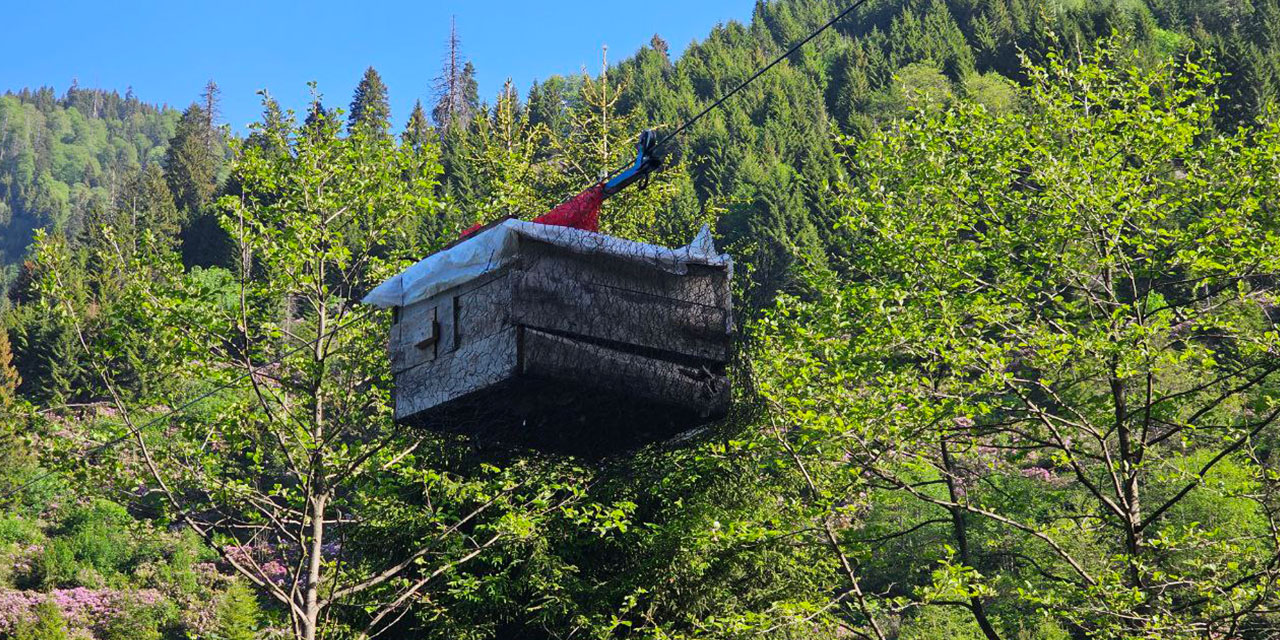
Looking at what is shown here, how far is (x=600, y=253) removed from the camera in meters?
5.97

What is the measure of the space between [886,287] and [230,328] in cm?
641

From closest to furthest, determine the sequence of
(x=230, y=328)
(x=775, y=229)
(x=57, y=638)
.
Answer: (x=230, y=328) < (x=57, y=638) < (x=775, y=229)

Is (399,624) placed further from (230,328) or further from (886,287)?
(886,287)

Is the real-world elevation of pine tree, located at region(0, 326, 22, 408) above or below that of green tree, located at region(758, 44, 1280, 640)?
above

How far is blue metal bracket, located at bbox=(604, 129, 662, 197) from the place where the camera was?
19.8 feet

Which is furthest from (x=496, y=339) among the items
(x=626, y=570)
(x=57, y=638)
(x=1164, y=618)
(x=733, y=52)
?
(x=733, y=52)

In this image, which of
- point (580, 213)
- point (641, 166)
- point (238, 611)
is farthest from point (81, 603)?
point (641, 166)

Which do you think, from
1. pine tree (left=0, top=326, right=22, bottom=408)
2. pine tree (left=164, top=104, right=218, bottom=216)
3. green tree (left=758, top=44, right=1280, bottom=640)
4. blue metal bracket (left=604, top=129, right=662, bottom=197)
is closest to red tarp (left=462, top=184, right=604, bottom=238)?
blue metal bracket (left=604, top=129, right=662, bottom=197)

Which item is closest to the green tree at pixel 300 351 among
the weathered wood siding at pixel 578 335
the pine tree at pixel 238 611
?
the weathered wood siding at pixel 578 335

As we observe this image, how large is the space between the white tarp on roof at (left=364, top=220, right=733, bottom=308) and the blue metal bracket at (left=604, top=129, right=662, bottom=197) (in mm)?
268

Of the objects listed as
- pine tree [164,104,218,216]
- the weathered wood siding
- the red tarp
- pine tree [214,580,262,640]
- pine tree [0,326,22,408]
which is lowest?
pine tree [214,580,262,640]

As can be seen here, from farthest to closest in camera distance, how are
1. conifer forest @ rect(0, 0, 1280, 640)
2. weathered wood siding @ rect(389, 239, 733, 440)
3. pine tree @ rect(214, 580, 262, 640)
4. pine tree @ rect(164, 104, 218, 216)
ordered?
pine tree @ rect(164, 104, 218, 216), pine tree @ rect(214, 580, 262, 640), conifer forest @ rect(0, 0, 1280, 640), weathered wood siding @ rect(389, 239, 733, 440)

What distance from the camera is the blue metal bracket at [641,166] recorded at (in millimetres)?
6031

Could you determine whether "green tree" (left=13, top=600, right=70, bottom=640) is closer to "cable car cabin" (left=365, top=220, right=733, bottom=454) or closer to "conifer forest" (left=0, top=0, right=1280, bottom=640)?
"conifer forest" (left=0, top=0, right=1280, bottom=640)
